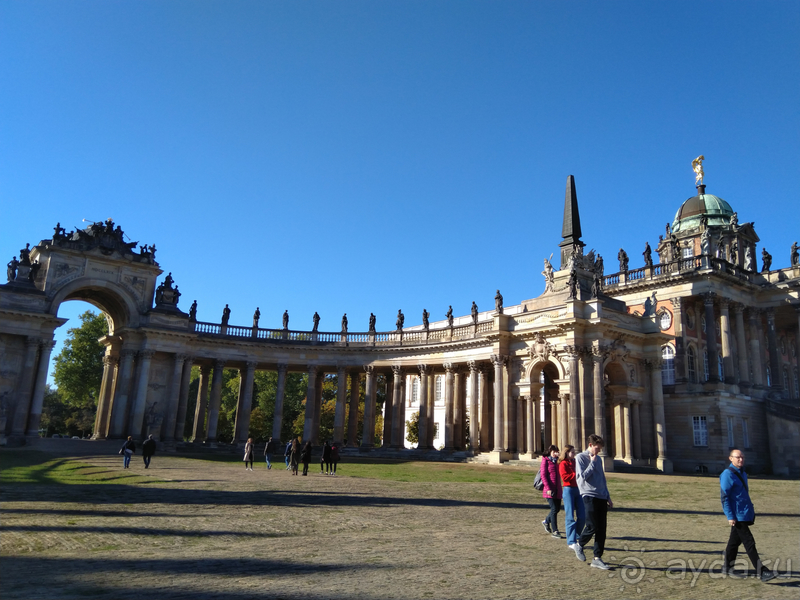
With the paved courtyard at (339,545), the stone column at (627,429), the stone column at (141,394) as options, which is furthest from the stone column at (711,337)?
the stone column at (141,394)

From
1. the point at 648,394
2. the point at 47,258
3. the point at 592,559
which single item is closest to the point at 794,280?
the point at 648,394

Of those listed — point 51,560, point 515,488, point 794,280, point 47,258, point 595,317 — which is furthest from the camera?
point 794,280

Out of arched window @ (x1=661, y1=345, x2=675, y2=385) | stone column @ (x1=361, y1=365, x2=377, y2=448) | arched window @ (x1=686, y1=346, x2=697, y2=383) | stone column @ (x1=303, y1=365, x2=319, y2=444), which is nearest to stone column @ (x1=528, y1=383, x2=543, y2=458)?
stone column @ (x1=361, y1=365, x2=377, y2=448)

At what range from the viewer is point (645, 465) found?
46.6 m

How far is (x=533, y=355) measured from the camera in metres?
48.0

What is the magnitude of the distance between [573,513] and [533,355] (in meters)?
36.0

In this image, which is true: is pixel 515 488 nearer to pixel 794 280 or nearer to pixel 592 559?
pixel 592 559

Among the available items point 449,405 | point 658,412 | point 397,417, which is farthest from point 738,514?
point 397,417

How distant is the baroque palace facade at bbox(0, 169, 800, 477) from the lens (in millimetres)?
47219

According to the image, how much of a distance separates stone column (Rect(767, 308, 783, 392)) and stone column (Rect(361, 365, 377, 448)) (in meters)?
39.5

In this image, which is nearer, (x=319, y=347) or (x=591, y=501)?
(x=591, y=501)

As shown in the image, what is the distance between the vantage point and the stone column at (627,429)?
46062 mm

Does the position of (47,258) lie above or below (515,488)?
above

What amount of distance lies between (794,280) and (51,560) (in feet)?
217
